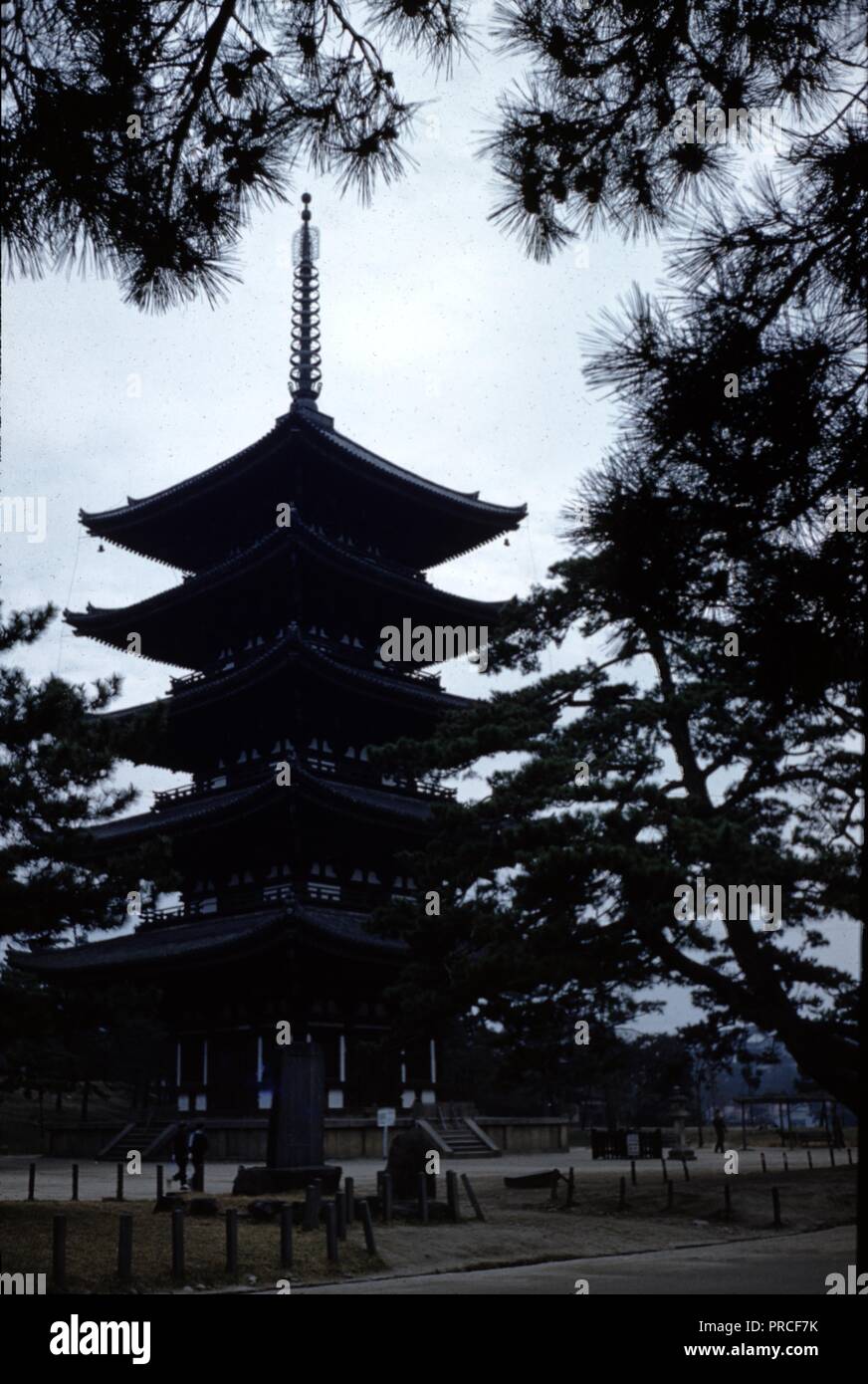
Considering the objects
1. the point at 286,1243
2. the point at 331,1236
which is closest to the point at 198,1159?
the point at 331,1236

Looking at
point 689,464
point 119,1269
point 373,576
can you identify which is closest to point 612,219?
point 689,464

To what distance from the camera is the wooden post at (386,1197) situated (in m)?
15.0

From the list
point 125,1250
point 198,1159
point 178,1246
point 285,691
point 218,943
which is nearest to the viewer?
point 125,1250

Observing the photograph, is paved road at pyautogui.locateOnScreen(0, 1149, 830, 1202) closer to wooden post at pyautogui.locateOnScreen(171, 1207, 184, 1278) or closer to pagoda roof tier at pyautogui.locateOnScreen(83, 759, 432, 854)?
pagoda roof tier at pyautogui.locateOnScreen(83, 759, 432, 854)

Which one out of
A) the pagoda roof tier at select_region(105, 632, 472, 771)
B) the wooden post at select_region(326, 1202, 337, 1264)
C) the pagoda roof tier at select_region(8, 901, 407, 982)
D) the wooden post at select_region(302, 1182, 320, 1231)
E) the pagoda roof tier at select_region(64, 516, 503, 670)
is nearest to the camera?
the wooden post at select_region(326, 1202, 337, 1264)

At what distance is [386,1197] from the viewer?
599 inches

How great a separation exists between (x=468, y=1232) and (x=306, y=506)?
71.0 ft

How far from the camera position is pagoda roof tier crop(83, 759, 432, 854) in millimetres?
28547

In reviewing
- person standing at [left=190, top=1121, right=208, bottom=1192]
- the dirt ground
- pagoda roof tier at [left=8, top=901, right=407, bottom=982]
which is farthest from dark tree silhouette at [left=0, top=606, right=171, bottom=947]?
pagoda roof tier at [left=8, top=901, right=407, bottom=982]

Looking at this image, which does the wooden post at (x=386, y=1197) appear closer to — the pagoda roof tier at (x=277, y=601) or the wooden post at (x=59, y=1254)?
the wooden post at (x=59, y=1254)

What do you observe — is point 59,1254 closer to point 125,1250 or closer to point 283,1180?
point 125,1250

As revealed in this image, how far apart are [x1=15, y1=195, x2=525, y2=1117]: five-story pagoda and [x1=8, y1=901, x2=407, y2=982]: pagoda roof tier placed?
0.07 m

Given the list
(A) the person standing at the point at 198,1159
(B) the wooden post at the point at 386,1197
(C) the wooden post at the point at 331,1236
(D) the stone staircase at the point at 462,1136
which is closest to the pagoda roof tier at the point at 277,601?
(D) the stone staircase at the point at 462,1136
